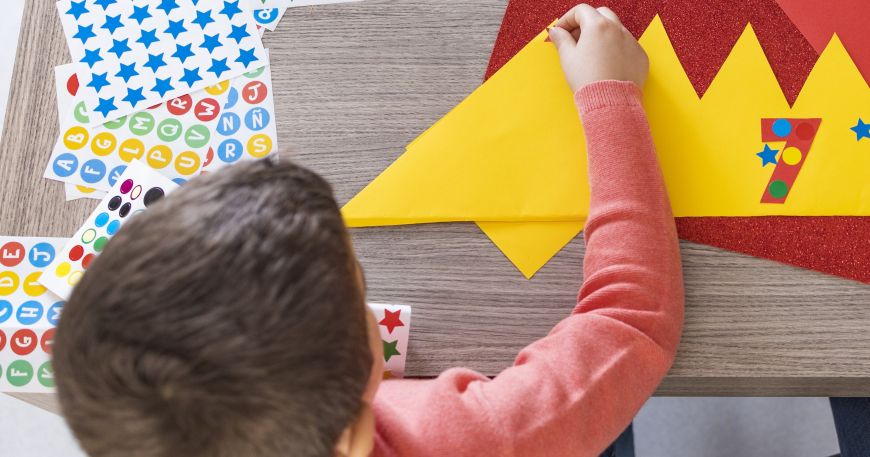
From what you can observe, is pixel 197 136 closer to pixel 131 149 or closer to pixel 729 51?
pixel 131 149

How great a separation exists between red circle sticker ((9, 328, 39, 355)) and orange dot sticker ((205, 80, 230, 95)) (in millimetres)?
294

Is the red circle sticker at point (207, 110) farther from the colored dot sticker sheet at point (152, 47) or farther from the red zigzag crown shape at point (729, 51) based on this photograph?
the red zigzag crown shape at point (729, 51)

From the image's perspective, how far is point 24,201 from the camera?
76 cm

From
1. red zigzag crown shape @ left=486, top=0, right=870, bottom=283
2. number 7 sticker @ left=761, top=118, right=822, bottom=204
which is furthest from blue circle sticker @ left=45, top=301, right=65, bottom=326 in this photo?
number 7 sticker @ left=761, top=118, right=822, bottom=204

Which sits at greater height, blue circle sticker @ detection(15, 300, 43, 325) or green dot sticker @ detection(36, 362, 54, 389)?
blue circle sticker @ detection(15, 300, 43, 325)

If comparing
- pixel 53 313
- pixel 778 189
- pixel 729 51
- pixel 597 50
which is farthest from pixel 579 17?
pixel 53 313

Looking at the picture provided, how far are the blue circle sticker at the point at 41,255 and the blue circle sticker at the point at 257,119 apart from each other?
226mm

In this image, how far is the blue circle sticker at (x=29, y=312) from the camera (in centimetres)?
72

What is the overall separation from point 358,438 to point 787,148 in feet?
1.67

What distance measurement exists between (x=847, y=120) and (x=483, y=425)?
47 centimetres

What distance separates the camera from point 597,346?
662mm

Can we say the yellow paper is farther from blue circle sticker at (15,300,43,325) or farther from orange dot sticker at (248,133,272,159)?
blue circle sticker at (15,300,43,325)

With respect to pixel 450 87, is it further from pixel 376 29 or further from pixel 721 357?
pixel 721 357

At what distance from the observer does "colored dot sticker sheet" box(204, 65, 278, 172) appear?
77cm
